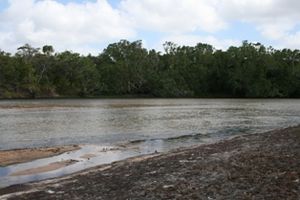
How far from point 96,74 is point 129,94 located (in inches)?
428

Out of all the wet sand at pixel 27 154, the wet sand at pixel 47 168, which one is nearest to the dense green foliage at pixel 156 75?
the wet sand at pixel 27 154

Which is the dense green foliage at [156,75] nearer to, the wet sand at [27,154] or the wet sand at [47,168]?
the wet sand at [27,154]

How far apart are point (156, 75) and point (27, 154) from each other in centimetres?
11235

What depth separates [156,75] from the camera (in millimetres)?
134000

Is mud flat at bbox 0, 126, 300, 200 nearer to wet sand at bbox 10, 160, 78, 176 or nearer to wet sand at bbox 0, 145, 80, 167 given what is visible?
wet sand at bbox 10, 160, 78, 176

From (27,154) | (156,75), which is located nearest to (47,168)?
(27,154)

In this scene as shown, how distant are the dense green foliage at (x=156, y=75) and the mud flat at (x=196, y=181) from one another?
363 feet

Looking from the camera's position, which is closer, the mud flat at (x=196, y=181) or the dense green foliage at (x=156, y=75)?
the mud flat at (x=196, y=181)

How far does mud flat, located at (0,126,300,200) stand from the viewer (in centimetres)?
1038

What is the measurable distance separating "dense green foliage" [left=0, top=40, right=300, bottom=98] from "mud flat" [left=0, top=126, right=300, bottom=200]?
111m

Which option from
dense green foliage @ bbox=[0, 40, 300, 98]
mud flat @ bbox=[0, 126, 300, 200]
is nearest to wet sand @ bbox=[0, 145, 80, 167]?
mud flat @ bbox=[0, 126, 300, 200]

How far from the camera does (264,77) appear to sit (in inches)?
4941

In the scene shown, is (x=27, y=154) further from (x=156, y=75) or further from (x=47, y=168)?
(x=156, y=75)

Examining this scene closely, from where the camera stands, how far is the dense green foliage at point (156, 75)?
123 metres
